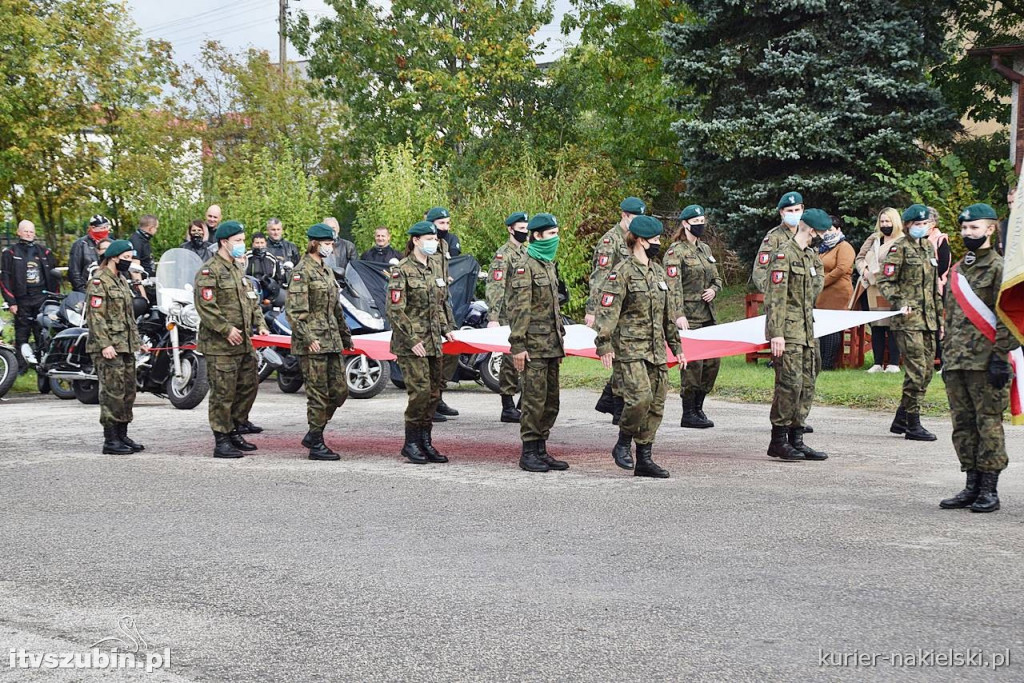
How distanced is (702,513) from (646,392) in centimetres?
156

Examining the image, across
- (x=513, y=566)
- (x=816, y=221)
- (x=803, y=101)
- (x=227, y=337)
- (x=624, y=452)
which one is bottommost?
(x=513, y=566)

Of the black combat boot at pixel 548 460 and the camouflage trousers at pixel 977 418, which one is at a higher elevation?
the camouflage trousers at pixel 977 418

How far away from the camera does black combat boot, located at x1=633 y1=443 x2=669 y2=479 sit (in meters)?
8.94

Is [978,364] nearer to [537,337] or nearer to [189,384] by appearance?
[537,337]

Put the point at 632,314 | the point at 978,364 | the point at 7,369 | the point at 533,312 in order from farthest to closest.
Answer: the point at 7,369, the point at 533,312, the point at 632,314, the point at 978,364

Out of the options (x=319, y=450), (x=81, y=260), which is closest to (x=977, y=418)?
(x=319, y=450)

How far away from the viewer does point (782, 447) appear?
9695 millimetres

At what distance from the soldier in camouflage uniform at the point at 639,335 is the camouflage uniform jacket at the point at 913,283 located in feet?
9.33

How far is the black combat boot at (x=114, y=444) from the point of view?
1051 cm

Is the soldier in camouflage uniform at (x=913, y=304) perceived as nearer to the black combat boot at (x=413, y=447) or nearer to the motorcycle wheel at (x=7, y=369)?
the black combat boot at (x=413, y=447)

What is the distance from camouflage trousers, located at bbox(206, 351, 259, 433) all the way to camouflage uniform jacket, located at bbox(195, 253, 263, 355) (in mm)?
92

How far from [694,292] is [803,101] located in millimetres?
10631

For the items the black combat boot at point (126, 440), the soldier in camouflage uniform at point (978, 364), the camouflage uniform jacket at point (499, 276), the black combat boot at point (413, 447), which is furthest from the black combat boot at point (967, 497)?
the black combat boot at point (126, 440)

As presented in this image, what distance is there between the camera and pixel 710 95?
2239 centimetres
